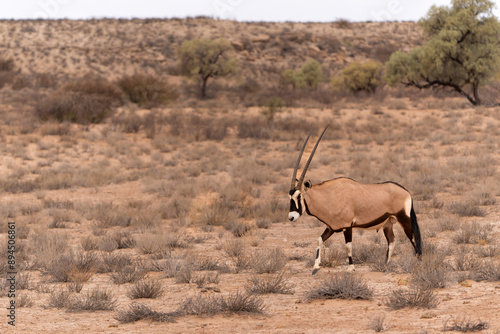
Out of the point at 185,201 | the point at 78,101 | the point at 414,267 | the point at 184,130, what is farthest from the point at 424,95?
the point at 414,267

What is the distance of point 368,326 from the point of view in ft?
15.8

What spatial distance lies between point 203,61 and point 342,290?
122ft

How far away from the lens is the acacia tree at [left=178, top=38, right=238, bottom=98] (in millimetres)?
41312

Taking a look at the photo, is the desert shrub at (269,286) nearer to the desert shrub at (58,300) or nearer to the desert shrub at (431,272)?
the desert shrub at (431,272)

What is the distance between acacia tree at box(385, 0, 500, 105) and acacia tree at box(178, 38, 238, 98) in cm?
1637

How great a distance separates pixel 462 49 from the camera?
2905 cm

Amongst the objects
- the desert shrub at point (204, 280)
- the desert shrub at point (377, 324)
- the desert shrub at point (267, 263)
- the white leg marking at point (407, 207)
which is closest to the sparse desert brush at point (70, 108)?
the desert shrub at point (267, 263)

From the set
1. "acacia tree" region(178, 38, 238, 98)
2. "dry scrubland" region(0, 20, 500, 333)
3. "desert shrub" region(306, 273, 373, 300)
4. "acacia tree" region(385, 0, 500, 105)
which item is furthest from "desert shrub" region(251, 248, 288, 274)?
→ "acacia tree" region(178, 38, 238, 98)

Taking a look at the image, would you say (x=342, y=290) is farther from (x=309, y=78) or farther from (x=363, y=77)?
(x=309, y=78)

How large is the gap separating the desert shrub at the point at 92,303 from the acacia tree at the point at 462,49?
26.6m

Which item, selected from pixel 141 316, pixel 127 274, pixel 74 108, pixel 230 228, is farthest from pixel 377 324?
pixel 74 108

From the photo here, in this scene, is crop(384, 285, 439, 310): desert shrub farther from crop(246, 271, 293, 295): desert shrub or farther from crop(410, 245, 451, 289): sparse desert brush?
crop(246, 271, 293, 295): desert shrub

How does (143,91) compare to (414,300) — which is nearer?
(414,300)

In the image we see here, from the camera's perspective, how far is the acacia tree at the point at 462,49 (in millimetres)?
28609
